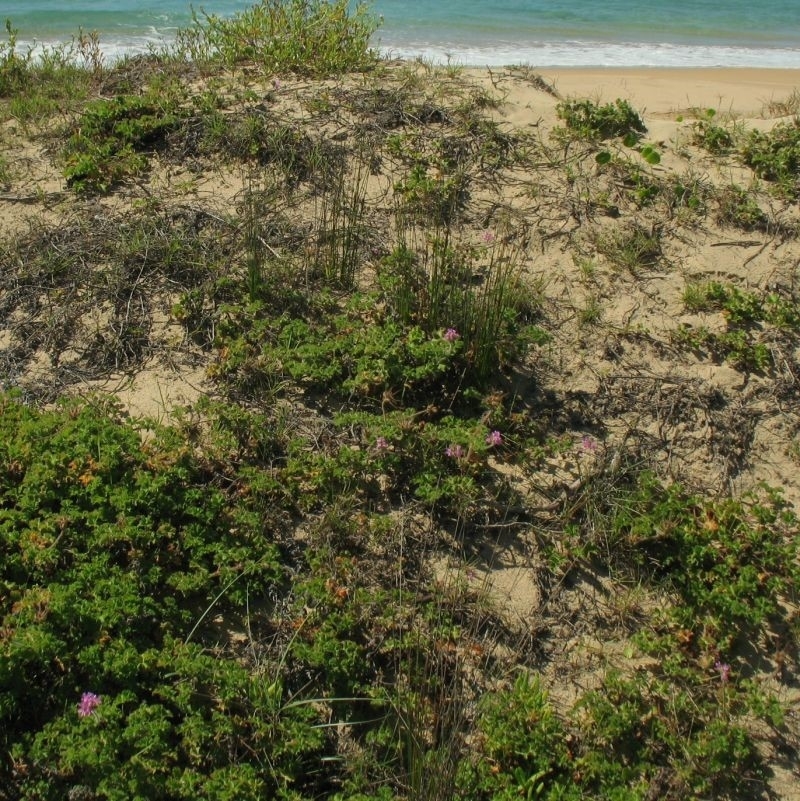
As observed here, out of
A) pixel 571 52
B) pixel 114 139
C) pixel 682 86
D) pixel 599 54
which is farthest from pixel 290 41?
pixel 599 54

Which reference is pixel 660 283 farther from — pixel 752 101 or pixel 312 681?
pixel 752 101

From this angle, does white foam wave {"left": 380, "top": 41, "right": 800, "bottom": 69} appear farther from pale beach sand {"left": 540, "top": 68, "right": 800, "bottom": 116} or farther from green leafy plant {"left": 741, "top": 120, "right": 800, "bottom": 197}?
green leafy plant {"left": 741, "top": 120, "right": 800, "bottom": 197}

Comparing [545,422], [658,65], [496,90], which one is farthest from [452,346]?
[658,65]

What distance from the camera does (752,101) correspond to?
28.9 ft

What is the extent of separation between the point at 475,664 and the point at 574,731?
18.4 inches

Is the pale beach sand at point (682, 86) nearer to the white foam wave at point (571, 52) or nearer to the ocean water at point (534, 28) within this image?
the white foam wave at point (571, 52)

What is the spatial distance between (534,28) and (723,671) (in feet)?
42.8

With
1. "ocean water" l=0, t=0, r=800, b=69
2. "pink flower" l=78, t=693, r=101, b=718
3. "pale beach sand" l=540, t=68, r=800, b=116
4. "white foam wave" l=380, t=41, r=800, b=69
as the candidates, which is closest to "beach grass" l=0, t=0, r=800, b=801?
"pink flower" l=78, t=693, r=101, b=718

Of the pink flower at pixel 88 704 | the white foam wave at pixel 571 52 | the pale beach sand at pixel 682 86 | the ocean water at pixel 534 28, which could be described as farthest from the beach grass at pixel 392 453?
the ocean water at pixel 534 28

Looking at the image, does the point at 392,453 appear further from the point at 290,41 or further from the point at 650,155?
the point at 290,41

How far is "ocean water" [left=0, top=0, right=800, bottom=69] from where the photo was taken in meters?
12.5

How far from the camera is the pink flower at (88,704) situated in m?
3.04

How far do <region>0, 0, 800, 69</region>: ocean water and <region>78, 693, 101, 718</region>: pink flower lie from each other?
33.8 feet

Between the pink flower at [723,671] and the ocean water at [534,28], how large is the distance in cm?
1000
